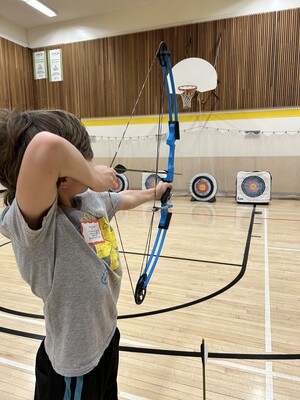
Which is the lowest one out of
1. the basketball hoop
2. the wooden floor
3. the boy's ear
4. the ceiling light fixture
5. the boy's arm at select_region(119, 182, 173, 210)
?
the wooden floor

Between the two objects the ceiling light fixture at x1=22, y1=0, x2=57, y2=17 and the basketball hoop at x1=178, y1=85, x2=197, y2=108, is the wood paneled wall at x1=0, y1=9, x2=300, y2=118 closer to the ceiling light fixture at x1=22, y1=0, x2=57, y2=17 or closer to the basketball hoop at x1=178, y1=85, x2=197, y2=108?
the basketball hoop at x1=178, y1=85, x2=197, y2=108

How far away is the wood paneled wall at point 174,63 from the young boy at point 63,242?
543 centimetres

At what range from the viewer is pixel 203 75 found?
5008 mm

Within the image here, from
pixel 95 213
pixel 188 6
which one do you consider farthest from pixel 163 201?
pixel 188 6

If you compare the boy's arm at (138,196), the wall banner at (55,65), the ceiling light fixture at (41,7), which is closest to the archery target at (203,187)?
the wall banner at (55,65)

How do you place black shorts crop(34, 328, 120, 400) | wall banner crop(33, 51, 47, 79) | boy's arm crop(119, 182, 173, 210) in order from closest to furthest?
black shorts crop(34, 328, 120, 400) → boy's arm crop(119, 182, 173, 210) → wall banner crop(33, 51, 47, 79)

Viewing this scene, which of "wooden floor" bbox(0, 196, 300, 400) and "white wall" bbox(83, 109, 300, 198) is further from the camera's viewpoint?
"white wall" bbox(83, 109, 300, 198)

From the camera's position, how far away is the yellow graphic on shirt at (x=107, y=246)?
2.03 ft

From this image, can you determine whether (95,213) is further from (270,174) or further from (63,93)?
(63,93)

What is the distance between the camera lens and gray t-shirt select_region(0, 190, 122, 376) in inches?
20.8

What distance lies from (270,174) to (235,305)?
12.9 feet

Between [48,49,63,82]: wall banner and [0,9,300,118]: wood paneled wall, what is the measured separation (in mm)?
115

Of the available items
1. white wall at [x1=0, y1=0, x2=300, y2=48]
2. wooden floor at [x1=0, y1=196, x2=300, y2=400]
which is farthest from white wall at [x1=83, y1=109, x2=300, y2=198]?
wooden floor at [x1=0, y1=196, x2=300, y2=400]

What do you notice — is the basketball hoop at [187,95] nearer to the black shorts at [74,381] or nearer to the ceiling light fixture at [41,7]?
the ceiling light fixture at [41,7]
